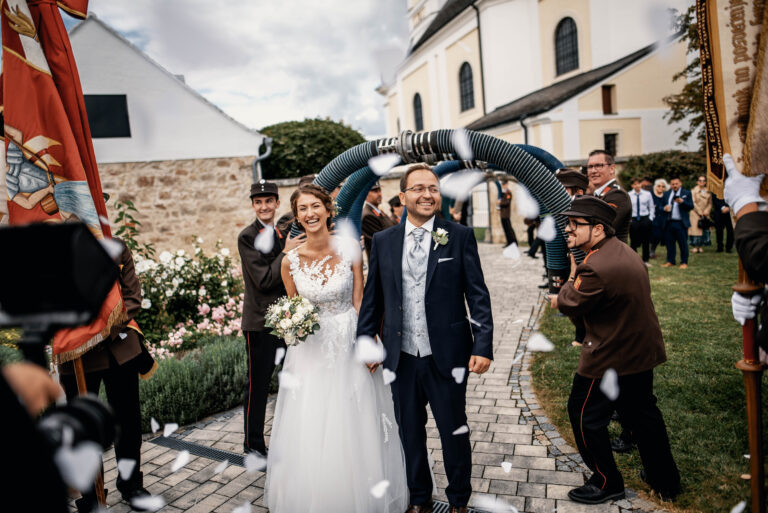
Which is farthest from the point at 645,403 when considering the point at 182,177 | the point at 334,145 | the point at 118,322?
the point at 334,145

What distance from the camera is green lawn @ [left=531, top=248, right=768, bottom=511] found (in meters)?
3.35

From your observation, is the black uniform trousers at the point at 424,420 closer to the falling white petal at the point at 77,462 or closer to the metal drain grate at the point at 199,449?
the metal drain grate at the point at 199,449

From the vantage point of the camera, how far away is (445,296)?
3123 mm

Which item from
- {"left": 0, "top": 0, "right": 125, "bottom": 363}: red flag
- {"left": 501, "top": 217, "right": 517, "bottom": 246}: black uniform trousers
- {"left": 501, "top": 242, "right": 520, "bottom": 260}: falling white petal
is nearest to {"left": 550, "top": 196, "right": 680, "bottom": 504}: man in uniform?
{"left": 0, "top": 0, "right": 125, "bottom": 363}: red flag

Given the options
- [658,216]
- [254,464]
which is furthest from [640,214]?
[254,464]

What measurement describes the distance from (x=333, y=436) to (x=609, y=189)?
158 inches

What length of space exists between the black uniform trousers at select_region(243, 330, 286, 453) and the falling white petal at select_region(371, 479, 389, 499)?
1276mm

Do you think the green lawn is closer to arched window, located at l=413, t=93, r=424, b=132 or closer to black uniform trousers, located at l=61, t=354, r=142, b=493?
black uniform trousers, located at l=61, t=354, r=142, b=493

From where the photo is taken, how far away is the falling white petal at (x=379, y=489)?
3.21 metres

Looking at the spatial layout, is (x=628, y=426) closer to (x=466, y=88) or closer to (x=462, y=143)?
(x=462, y=143)

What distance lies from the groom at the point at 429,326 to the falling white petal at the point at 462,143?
2.31 ft

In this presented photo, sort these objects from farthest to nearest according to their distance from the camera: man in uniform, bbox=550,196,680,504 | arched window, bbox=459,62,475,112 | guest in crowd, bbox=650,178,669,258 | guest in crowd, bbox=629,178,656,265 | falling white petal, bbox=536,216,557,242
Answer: arched window, bbox=459,62,475,112
guest in crowd, bbox=650,178,669,258
guest in crowd, bbox=629,178,656,265
falling white petal, bbox=536,216,557,242
man in uniform, bbox=550,196,680,504

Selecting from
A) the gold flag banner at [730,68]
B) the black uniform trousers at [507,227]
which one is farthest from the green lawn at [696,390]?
the black uniform trousers at [507,227]

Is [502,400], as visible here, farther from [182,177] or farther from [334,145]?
[334,145]
